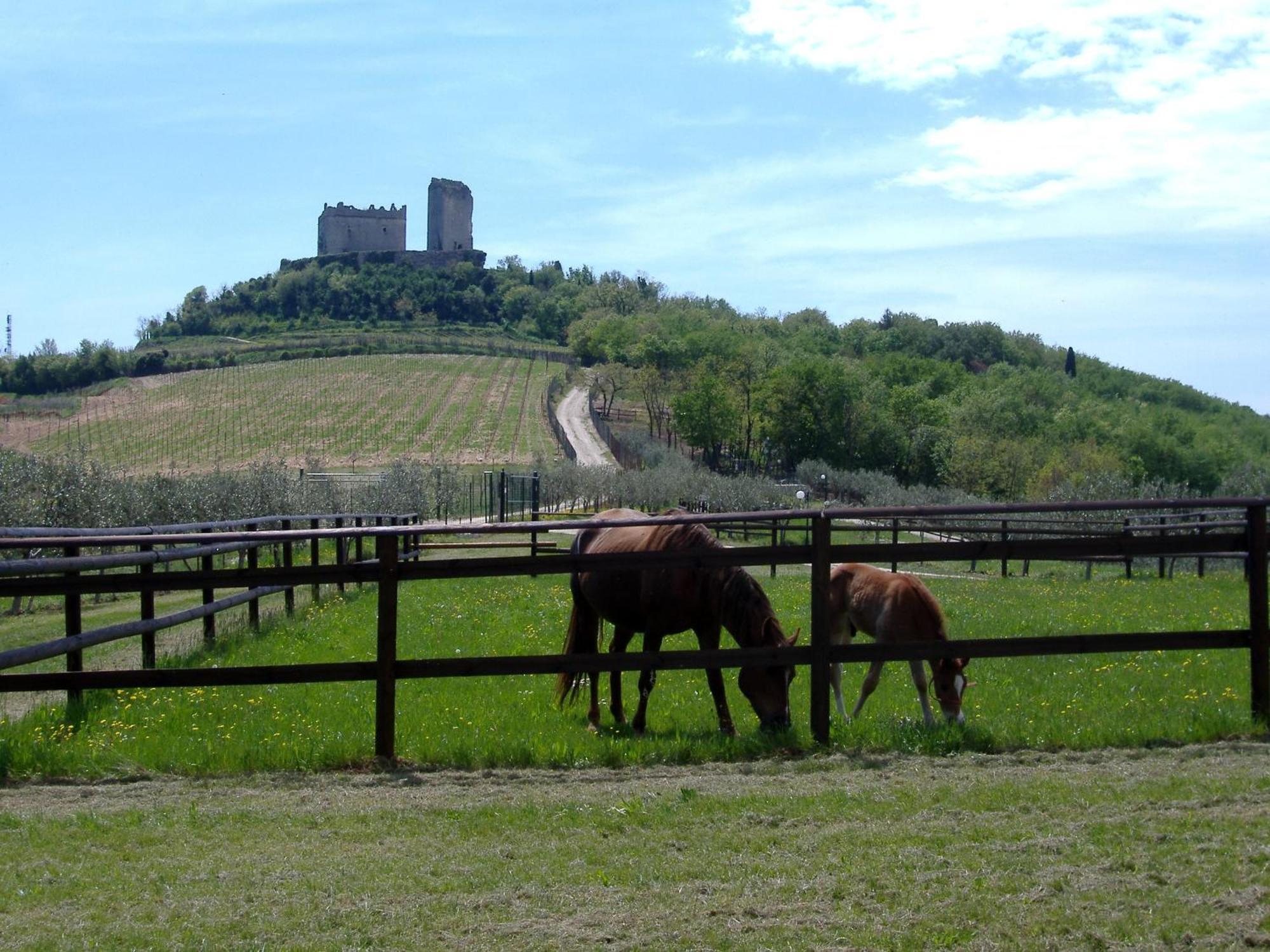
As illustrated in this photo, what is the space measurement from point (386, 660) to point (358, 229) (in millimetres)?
173045

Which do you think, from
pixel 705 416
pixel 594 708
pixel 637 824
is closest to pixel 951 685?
pixel 594 708

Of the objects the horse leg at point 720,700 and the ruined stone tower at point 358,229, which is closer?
the horse leg at point 720,700

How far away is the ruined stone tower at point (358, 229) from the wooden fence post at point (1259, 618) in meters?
169

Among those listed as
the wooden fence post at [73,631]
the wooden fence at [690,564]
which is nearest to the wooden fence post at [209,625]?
the wooden fence post at [73,631]

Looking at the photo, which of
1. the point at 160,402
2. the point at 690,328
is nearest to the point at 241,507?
the point at 160,402

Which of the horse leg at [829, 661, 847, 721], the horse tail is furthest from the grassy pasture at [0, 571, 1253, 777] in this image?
the horse tail

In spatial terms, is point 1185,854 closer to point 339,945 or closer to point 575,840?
point 575,840

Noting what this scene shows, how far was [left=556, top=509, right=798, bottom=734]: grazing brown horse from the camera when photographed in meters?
7.12

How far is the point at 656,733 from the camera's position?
286 inches

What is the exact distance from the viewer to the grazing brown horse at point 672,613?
7121 mm

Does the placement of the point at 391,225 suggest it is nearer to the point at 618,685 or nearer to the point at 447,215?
the point at 447,215

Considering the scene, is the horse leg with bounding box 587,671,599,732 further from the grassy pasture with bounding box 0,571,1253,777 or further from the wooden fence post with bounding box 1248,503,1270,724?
the wooden fence post with bounding box 1248,503,1270,724

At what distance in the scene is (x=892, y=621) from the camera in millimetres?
8352

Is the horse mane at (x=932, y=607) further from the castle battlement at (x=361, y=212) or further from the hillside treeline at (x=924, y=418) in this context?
the castle battlement at (x=361, y=212)
